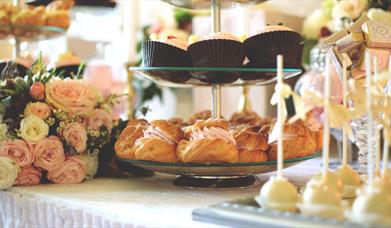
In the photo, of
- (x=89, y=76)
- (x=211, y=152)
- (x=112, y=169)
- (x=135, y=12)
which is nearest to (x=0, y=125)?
(x=112, y=169)

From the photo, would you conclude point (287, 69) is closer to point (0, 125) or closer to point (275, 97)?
point (275, 97)

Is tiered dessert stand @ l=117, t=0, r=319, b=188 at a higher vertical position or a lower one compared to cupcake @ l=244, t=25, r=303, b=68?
lower

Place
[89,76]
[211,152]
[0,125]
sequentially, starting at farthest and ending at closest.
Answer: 1. [89,76]
2. [0,125]
3. [211,152]

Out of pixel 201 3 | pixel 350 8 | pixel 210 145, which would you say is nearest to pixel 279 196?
pixel 210 145

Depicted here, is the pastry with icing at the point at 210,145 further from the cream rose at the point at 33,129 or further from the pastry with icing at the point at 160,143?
the cream rose at the point at 33,129

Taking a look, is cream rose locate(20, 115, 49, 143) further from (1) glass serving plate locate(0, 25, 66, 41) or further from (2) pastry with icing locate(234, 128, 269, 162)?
(1) glass serving plate locate(0, 25, 66, 41)

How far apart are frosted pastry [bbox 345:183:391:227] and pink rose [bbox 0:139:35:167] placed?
0.58 meters

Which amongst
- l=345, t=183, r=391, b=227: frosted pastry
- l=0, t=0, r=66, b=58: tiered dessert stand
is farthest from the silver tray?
l=0, t=0, r=66, b=58: tiered dessert stand

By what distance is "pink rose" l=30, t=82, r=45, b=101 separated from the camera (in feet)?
3.40

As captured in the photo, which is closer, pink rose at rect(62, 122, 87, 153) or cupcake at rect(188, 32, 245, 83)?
cupcake at rect(188, 32, 245, 83)

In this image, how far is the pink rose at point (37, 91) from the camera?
1037mm

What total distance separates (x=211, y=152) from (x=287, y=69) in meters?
0.19

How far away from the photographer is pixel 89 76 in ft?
8.86

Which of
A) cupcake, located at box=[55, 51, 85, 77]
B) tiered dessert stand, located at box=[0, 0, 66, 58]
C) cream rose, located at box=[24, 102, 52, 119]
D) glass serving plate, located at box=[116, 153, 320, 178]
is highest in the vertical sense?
tiered dessert stand, located at box=[0, 0, 66, 58]
